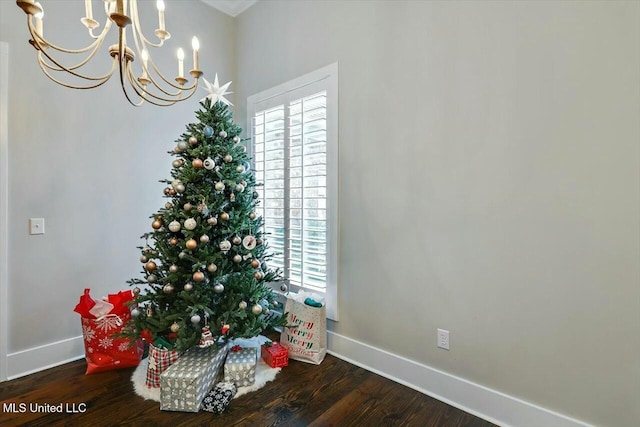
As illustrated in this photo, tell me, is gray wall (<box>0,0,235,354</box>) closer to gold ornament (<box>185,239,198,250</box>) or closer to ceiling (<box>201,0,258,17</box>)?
ceiling (<box>201,0,258,17</box>)

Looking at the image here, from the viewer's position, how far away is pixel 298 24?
9.08 ft

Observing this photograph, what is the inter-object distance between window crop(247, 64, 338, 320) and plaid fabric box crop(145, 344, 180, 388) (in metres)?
1.07

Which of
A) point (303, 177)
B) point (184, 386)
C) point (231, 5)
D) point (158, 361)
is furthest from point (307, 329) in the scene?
point (231, 5)

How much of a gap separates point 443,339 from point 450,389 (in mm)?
295

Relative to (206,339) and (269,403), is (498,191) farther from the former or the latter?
(206,339)

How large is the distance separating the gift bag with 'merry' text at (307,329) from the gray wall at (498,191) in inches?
8.0

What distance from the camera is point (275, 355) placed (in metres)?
2.34

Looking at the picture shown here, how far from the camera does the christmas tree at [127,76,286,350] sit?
2100mm

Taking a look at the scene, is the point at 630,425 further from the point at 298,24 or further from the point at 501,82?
the point at 298,24

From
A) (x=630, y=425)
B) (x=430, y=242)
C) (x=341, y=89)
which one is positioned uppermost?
(x=341, y=89)

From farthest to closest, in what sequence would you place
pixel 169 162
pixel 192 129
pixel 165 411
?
pixel 169 162, pixel 192 129, pixel 165 411

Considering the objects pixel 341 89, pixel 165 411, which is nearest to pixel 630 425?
pixel 165 411

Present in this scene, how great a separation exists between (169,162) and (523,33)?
112 inches

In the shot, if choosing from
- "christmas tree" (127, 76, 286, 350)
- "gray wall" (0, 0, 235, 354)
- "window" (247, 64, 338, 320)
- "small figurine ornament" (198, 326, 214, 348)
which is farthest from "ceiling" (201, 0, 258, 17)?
"small figurine ornament" (198, 326, 214, 348)
